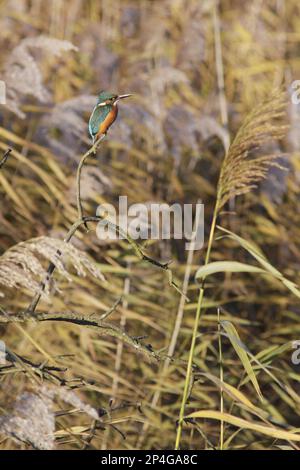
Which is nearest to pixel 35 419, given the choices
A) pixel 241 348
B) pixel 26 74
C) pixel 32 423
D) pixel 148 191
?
pixel 32 423

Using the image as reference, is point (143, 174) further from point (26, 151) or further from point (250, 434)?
point (250, 434)

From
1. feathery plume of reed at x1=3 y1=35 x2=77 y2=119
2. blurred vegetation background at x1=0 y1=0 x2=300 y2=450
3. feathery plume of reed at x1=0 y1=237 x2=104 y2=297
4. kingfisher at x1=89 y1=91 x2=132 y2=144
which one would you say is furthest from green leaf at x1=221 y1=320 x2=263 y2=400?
feathery plume of reed at x1=3 y1=35 x2=77 y2=119

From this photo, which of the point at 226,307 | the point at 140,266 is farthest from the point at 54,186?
the point at 226,307

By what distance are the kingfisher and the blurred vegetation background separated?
570mm

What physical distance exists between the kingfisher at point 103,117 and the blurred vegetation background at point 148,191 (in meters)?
0.57

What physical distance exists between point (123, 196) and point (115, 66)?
853 millimetres

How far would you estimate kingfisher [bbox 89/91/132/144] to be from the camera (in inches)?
56.6

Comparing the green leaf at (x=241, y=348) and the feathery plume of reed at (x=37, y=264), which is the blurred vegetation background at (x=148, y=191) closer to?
the green leaf at (x=241, y=348)

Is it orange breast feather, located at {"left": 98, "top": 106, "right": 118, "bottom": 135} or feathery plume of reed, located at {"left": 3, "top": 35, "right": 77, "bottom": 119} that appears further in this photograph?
feathery plume of reed, located at {"left": 3, "top": 35, "right": 77, "bottom": 119}

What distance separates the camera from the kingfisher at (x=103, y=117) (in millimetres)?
1438

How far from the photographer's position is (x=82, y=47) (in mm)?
3668

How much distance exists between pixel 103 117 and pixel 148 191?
176 centimetres

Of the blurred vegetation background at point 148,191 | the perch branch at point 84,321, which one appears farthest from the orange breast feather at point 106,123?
the blurred vegetation background at point 148,191

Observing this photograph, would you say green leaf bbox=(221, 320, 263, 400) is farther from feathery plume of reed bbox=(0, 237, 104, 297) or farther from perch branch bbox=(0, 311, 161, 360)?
feathery plume of reed bbox=(0, 237, 104, 297)
